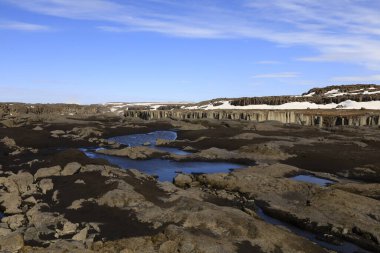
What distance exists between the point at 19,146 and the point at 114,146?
10915 millimetres

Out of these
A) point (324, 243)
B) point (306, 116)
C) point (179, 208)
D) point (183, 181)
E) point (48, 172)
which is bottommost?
point (324, 243)

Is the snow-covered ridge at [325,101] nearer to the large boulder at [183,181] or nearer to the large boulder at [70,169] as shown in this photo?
the large boulder at [183,181]

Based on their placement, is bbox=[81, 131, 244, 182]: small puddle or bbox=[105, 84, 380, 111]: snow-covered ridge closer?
bbox=[81, 131, 244, 182]: small puddle

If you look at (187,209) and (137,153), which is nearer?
(187,209)

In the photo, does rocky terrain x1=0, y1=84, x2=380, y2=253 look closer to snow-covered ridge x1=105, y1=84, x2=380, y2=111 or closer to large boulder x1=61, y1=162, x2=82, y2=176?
large boulder x1=61, y1=162, x2=82, y2=176

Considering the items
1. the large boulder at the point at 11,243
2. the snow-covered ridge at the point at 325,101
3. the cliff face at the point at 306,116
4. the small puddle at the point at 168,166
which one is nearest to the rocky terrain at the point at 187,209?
the large boulder at the point at 11,243

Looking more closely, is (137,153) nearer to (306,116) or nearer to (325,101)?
(306,116)

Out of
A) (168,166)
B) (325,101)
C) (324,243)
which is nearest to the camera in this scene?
(324,243)

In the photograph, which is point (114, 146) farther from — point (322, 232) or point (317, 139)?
point (322, 232)

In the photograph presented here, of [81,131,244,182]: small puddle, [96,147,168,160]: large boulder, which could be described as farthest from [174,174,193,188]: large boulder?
[96,147,168,160]: large boulder

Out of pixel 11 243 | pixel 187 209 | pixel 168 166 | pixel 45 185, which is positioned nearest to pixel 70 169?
pixel 45 185

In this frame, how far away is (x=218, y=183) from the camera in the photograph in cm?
2750

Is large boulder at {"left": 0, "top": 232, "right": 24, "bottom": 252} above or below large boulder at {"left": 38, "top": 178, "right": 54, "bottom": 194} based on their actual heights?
below

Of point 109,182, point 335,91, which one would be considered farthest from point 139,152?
point 335,91
